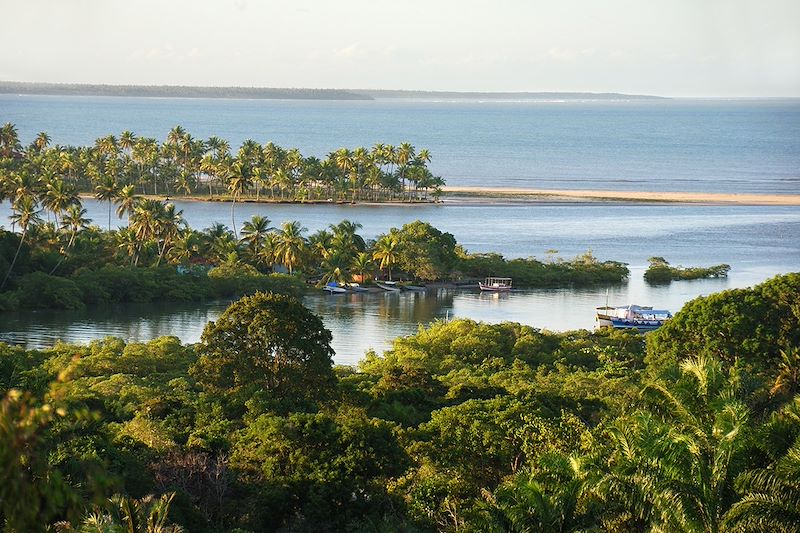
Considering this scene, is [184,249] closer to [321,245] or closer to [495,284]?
[321,245]

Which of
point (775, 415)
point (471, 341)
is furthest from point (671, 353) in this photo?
point (775, 415)

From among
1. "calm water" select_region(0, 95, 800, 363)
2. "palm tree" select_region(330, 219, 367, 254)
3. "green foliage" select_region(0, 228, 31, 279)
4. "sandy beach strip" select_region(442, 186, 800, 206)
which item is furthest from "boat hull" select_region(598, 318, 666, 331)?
"sandy beach strip" select_region(442, 186, 800, 206)

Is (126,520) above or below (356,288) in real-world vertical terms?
below

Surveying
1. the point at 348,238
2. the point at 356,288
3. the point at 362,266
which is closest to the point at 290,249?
the point at 348,238

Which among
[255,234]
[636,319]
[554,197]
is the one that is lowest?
[636,319]

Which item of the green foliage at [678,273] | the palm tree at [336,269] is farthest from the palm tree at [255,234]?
the green foliage at [678,273]

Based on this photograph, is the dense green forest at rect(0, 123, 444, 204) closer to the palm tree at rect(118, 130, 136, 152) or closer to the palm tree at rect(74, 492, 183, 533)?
the palm tree at rect(118, 130, 136, 152)

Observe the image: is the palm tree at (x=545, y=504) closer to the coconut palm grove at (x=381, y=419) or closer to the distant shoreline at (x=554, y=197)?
the coconut palm grove at (x=381, y=419)

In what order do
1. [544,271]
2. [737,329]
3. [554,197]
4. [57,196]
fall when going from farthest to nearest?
[554,197] < [544,271] < [57,196] < [737,329]
